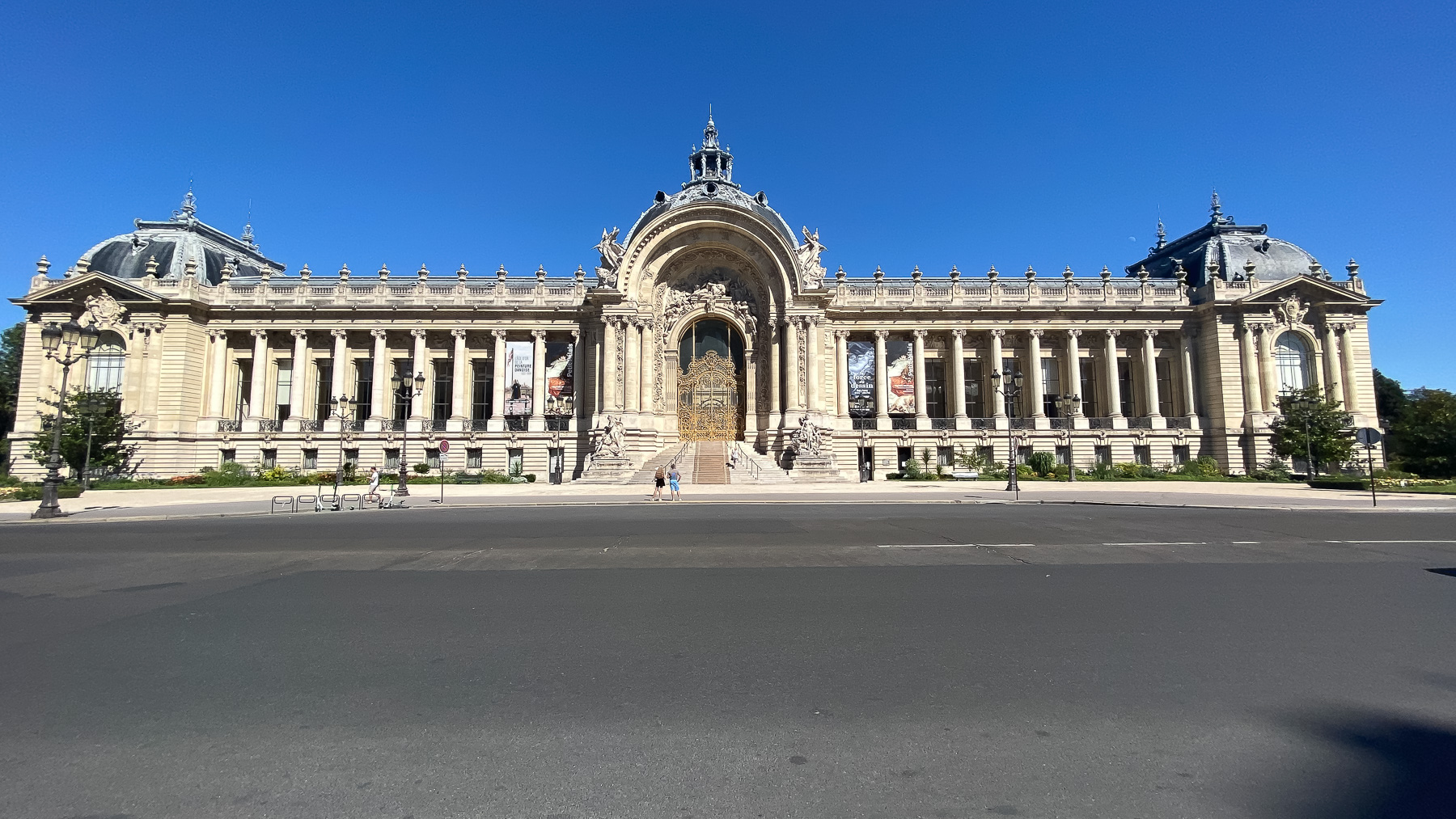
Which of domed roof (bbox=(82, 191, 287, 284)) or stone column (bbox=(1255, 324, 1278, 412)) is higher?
domed roof (bbox=(82, 191, 287, 284))

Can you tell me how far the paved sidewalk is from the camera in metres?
20.6

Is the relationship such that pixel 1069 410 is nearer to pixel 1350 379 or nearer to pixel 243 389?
pixel 1350 379

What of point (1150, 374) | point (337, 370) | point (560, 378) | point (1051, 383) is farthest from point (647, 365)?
point (1150, 374)

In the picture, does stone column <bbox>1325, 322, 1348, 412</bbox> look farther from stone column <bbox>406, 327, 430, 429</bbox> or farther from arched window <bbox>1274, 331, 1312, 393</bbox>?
stone column <bbox>406, 327, 430, 429</bbox>

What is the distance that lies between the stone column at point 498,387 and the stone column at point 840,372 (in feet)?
67.9

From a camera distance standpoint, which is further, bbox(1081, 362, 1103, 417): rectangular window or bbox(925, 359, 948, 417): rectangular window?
bbox(925, 359, 948, 417): rectangular window

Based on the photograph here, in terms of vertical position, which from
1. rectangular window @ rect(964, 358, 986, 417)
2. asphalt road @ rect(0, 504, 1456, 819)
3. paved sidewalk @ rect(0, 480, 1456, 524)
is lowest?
asphalt road @ rect(0, 504, 1456, 819)

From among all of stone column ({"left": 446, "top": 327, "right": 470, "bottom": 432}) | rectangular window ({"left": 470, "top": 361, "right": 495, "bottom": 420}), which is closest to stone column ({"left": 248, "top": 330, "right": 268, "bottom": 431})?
stone column ({"left": 446, "top": 327, "right": 470, "bottom": 432})

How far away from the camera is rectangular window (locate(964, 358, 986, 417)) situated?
145 ft

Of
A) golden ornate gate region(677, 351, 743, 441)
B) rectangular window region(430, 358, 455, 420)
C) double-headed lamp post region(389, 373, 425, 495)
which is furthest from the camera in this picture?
rectangular window region(430, 358, 455, 420)

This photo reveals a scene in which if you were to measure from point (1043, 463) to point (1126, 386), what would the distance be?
12.0m

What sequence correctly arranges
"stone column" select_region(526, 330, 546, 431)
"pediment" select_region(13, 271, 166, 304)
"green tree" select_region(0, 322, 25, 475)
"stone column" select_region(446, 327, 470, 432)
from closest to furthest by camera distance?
"pediment" select_region(13, 271, 166, 304) → "stone column" select_region(446, 327, 470, 432) → "stone column" select_region(526, 330, 546, 431) → "green tree" select_region(0, 322, 25, 475)

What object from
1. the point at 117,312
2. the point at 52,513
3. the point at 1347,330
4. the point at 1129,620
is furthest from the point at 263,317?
the point at 1347,330

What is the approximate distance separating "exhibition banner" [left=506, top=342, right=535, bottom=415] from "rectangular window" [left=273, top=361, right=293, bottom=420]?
14164 millimetres
